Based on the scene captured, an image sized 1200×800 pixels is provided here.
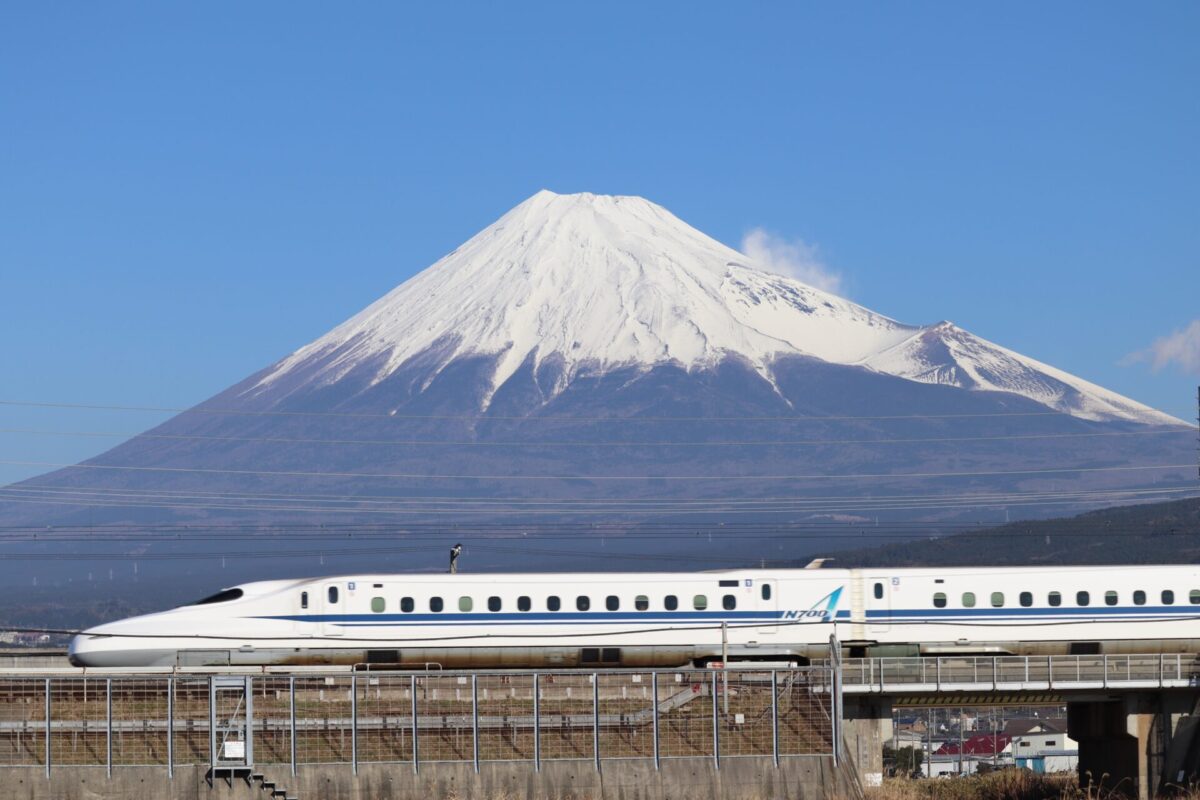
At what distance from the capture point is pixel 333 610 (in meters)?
68.8

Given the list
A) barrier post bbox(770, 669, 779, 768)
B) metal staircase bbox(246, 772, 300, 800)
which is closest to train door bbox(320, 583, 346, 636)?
metal staircase bbox(246, 772, 300, 800)

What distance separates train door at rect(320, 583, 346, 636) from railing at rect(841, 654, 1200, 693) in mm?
17416

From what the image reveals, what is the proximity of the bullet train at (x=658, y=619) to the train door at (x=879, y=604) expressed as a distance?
3 centimetres

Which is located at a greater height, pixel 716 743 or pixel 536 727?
pixel 536 727

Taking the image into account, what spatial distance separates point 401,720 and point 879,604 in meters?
20.2

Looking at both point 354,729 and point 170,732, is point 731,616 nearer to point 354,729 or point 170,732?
point 354,729

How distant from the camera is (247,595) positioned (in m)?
69.6

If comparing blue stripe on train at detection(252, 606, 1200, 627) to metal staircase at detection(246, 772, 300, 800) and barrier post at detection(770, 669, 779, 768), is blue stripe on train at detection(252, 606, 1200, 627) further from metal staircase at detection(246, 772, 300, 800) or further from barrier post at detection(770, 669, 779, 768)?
metal staircase at detection(246, 772, 300, 800)

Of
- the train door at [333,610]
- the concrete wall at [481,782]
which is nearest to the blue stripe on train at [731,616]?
the train door at [333,610]

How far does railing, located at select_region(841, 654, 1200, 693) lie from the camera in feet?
205

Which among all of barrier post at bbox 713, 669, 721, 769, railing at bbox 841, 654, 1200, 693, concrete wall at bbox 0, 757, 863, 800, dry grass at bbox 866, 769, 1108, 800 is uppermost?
railing at bbox 841, 654, 1200, 693

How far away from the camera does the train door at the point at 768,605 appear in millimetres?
69125

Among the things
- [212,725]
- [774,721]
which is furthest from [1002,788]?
[212,725]

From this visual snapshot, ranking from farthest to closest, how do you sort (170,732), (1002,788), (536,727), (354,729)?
(1002,788)
(536,727)
(354,729)
(170,732)
